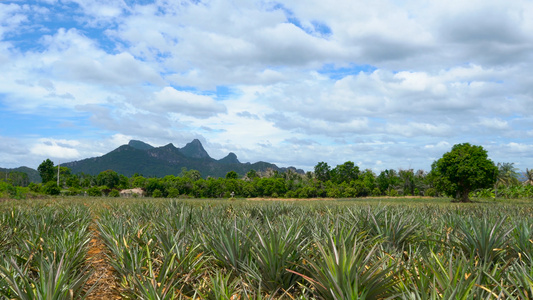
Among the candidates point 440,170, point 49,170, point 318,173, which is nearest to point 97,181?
point 49,170

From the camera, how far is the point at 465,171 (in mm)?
34344

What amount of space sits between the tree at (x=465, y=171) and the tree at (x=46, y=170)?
85.4 meters

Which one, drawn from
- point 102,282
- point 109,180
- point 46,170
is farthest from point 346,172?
point 102,282

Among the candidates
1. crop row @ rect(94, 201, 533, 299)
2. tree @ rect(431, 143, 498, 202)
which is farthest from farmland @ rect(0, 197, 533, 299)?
tree @ rect(431, 143, 498, 202)

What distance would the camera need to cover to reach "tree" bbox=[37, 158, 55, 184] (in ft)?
280

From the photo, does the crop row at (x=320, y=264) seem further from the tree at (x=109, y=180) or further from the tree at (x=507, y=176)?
the tree at (x=109, y=180)

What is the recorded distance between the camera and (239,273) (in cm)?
430

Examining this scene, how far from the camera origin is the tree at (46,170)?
85.4 metres

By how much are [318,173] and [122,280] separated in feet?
267

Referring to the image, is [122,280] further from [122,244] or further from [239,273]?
[239,273]

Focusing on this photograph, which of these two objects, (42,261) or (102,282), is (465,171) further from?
(42,261)

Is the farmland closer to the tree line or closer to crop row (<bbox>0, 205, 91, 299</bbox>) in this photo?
crop row (<bbox>0, 205, 91, 299</bbox>)

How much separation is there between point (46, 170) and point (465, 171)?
293ft

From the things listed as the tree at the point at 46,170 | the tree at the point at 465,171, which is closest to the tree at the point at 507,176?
the tree at the point at 465,171
